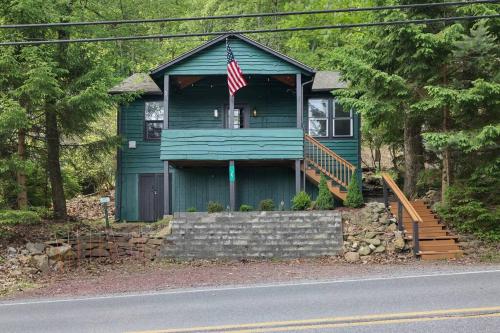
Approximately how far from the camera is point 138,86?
20.3 metres

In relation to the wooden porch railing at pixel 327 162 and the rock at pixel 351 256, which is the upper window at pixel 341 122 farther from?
the rock at pixel 351 256

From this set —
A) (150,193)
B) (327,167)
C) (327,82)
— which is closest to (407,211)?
(327,167)

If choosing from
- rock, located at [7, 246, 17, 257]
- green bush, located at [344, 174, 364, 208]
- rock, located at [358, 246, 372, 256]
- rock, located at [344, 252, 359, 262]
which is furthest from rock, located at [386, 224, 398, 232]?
rock, located at [7, 246, 17, 257]

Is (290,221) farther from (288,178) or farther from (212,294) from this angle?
(212,294)

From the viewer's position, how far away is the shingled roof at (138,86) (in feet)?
64.1

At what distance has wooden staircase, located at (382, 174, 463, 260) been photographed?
44.2ft

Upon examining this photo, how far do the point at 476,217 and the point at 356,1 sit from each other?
1556 centimetres

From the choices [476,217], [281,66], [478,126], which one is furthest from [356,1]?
[476,217]

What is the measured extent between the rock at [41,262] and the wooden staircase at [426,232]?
9.93 meters

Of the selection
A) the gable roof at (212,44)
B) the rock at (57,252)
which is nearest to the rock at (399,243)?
the gable roof at (212,44)

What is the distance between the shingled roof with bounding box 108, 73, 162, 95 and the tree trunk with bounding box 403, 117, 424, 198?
9459 mm

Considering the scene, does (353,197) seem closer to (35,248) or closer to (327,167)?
(327,167)

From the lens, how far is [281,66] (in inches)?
682

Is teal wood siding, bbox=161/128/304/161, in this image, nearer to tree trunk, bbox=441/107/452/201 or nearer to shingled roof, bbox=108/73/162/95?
shingled roof, bbox=108/73/162/95
